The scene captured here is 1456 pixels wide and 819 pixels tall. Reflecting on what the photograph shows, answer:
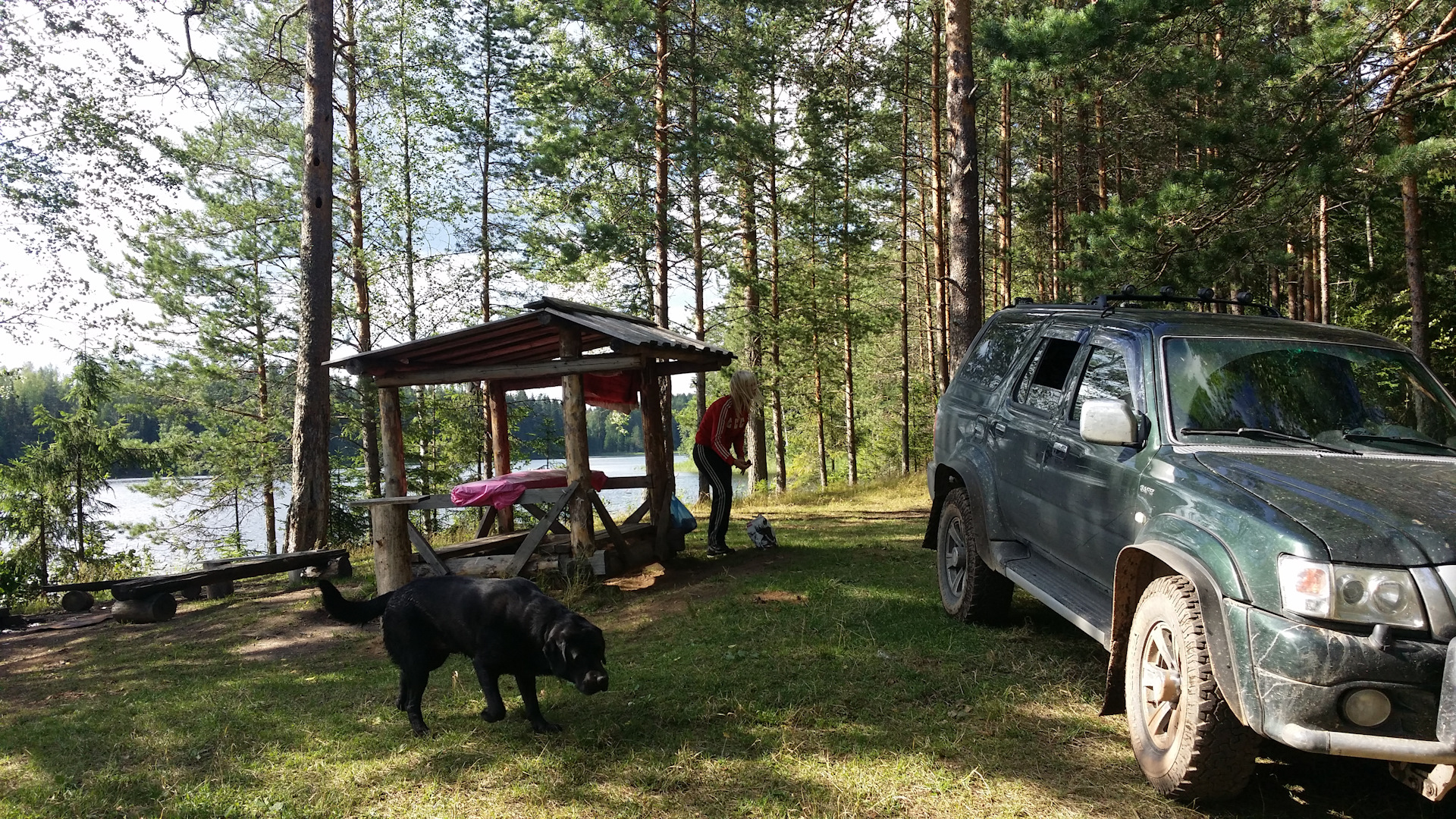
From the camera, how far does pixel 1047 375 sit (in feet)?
16.6

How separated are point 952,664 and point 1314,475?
8.28 feet

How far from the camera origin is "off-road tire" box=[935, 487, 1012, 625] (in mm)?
5495

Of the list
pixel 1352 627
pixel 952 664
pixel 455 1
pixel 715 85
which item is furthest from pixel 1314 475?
pixel 455 1

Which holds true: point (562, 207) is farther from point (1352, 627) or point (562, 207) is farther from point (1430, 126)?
point (1352, 627)

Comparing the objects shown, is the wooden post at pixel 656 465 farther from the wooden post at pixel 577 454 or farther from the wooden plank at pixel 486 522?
the wooden plank at pixel 486 522

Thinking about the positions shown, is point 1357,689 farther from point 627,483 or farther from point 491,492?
point 627,483

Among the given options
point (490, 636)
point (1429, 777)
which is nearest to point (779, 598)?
point (490, 636)

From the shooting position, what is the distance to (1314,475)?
3.12m

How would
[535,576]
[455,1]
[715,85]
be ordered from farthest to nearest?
1. [455,1]
2. [715,85]
3. [535,576]

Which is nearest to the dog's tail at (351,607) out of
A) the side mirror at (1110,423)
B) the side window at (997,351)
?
the side mirror at (1110,423)

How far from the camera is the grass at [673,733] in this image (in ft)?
11.4

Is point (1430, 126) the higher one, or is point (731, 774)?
point (1430, 126)

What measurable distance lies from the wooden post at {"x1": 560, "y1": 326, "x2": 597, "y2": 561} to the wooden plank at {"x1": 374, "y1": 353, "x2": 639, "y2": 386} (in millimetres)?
140

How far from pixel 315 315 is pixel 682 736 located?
33.3 ft
